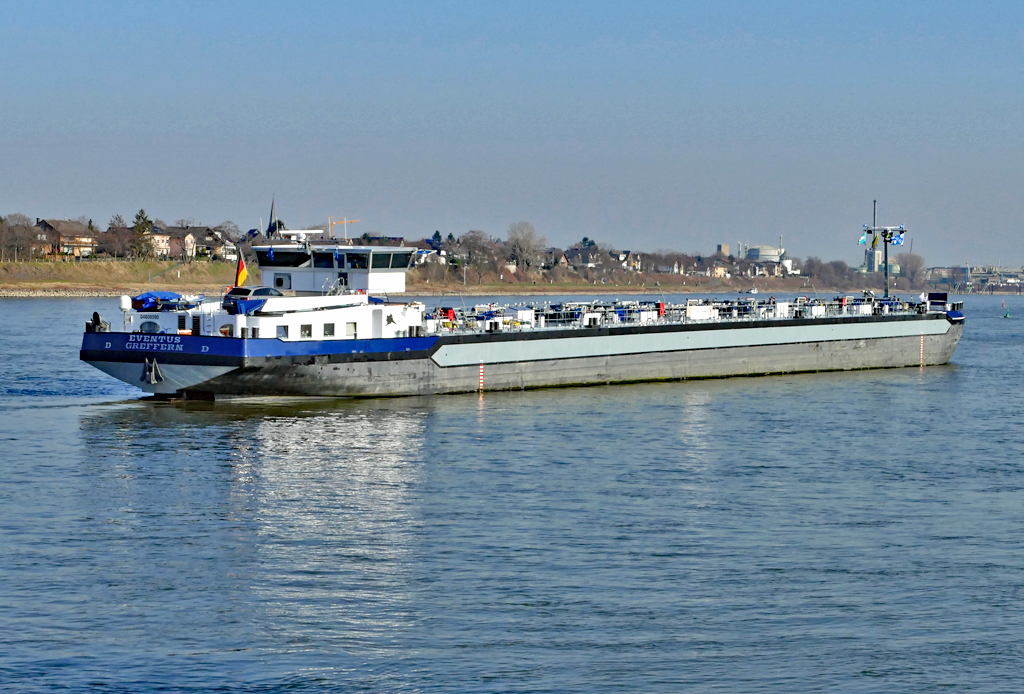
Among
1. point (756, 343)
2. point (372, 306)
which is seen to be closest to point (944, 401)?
point (756, 343)

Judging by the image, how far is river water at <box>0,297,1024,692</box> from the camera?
59.6 feet

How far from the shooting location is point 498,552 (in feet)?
81.1

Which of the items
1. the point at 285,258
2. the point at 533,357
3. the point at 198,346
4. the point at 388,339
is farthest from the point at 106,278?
the point at 198,346

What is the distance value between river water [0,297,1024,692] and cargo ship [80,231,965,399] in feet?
6.84

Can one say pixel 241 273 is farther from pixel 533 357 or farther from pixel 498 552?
pixel 498 552

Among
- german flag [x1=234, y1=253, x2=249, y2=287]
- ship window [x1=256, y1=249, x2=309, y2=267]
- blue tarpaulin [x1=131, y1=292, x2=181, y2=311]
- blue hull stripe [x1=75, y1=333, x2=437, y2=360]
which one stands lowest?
blue hull stripe [x1=75, y1=333, x2=437, y2=360]

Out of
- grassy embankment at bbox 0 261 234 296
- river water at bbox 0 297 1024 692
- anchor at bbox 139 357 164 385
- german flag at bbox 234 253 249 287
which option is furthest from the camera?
grassy embankment at bbox 0 261 234 296

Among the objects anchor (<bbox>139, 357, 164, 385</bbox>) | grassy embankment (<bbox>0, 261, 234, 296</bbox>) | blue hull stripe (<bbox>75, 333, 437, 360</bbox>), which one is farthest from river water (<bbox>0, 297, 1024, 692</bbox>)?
grassy embankment (<bbox>0, 261, 234, 296</bbox>)

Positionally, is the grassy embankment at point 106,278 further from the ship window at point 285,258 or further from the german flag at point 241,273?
the german flag at point 241,273

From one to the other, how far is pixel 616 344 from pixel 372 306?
15.2 meters

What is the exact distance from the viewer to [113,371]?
154 feet

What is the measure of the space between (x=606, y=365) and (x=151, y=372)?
23.5 metres

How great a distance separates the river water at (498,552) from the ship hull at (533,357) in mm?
1656

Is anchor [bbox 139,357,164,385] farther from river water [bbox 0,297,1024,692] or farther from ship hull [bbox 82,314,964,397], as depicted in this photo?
river water [bbox 0,297,1024,692]
